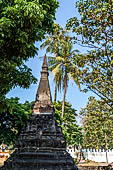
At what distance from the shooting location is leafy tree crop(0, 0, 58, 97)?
15.9ft

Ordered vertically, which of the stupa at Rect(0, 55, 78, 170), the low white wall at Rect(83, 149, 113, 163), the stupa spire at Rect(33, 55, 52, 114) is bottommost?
the low white wall at Rect(83, 149, 113, 163)

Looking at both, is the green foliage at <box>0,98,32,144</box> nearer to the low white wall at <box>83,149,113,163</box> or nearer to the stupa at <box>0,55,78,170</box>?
the stupa at <box>0,55,78,170</box>

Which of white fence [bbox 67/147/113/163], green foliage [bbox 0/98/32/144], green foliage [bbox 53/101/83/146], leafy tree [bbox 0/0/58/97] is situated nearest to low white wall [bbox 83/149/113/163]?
white fence [bbox 67/147/113/163]

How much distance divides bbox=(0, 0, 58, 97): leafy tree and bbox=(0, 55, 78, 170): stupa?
10.4ft

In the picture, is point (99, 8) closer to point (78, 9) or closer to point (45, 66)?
point (78, 9)

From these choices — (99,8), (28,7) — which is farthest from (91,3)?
(28,7)

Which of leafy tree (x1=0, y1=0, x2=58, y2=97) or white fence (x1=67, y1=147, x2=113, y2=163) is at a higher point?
leafy tree (x1=0, y1=0, x2=58, y2=97)

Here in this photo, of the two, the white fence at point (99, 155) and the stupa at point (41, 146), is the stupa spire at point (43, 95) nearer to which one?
the stupa at point (41, 146)

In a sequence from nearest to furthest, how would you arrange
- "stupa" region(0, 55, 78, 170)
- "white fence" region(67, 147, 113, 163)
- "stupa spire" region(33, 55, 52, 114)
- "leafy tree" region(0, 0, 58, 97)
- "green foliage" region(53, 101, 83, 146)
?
"leafy tree" region(0, 0, 58, 97) < "stupa" region(0, 55, 78, 170) < "stupa spire" region(33, 55, 52, 114) < "green foliage" region(53, 101, 83, 146) < "white fence" region(67, 147, 113, 163)

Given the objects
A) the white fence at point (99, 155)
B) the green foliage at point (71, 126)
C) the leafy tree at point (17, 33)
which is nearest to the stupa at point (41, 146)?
the leafy tree at point (17, 33)

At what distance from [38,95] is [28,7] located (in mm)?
6227

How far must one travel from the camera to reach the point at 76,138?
21312mm

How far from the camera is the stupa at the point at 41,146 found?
713 cm

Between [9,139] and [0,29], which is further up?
[0,29]
